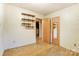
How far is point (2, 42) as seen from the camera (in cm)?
271

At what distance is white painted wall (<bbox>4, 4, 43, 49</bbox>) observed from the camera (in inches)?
114

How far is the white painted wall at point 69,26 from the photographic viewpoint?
312cm

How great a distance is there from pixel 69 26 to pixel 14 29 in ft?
6.90

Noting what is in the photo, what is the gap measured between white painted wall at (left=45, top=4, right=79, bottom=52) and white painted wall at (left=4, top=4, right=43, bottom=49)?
43.9 inches

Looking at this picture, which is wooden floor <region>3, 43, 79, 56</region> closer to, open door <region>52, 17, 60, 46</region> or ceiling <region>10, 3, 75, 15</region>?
open door <region>52, 17, 60, 46</region>

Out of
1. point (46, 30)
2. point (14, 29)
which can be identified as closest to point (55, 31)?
point (46, 30)

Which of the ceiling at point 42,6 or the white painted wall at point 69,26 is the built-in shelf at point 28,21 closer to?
the ceiling at point 42,6

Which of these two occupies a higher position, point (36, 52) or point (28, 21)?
point (28, 21)

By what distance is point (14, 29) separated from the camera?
316 centimetres

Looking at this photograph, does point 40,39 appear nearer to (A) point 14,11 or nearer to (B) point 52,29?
(B) point 52,29

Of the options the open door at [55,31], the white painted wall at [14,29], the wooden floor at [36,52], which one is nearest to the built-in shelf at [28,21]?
the white painted wall at [14,29]

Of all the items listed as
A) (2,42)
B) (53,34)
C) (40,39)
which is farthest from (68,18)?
(2,42)

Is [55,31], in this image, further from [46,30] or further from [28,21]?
[28,21]

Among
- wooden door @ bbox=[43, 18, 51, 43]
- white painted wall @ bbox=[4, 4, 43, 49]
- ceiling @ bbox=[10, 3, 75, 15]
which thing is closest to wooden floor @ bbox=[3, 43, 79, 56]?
white painted wall @ bbox=[4, 4, 43, 49]
